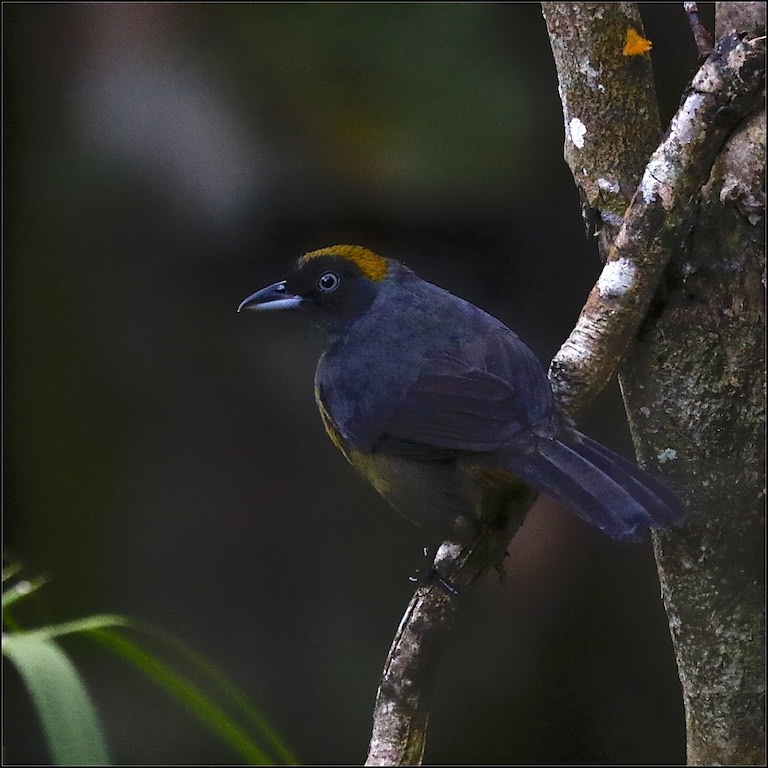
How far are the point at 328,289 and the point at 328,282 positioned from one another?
2 centimetres

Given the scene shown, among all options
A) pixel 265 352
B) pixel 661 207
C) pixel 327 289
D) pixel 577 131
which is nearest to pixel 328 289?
pixel 327 289

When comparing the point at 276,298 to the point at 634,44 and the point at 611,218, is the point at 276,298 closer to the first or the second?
the point at 611,218

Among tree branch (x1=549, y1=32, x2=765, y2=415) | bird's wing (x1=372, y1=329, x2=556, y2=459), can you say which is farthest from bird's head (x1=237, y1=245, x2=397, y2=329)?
tree branch (x1=549, y1=32, x2=765, y2=415)

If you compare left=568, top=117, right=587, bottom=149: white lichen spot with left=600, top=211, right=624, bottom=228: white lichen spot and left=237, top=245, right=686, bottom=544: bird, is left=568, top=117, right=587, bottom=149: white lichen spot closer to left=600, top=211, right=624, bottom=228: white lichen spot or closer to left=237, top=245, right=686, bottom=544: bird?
left=600, top=211, right=624, bottom=228: white lichen spot

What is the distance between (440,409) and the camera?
1.96 meters

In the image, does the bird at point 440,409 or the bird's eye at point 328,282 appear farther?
the bird's eye at point 328,282

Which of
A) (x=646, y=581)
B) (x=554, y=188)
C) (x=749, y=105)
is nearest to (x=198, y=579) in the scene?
(x=646, y=581)

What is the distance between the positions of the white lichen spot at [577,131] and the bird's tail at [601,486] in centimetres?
55

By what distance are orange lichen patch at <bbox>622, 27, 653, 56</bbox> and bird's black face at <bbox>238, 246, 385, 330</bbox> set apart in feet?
2.36

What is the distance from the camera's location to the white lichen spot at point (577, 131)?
6.34ft

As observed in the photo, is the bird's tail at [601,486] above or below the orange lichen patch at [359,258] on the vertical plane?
below

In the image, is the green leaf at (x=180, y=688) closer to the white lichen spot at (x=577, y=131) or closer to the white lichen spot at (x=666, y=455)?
the white lichen spot at (x=666, y=455)

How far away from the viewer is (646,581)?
2986mm

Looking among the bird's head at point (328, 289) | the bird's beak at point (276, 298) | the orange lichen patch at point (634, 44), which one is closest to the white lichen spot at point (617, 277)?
the orange lichen patch at point (634, 44)
